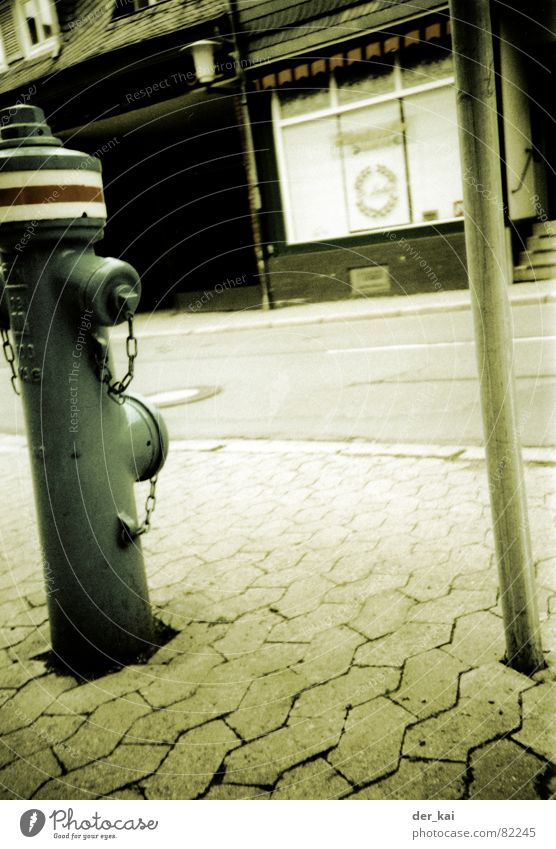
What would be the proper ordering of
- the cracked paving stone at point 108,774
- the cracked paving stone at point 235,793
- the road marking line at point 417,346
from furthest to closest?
the road marking line at point 417,346, the cracked paving stone at point 108,774, the cracked paving stone at point 235,793

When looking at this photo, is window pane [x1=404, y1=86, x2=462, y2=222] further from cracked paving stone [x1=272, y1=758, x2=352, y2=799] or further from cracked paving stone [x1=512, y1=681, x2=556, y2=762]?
cracked paving stone [x1=272, y1=758, x2=352, y2=799]

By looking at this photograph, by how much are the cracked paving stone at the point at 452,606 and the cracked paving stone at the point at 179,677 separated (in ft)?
2.52

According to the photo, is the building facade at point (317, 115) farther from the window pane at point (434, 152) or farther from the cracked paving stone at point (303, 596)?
the cracked paving stone at point (303, 596)

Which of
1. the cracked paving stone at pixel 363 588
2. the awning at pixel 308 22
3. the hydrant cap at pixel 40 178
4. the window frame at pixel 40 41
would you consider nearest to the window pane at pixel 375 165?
the awning at pixel 308 22

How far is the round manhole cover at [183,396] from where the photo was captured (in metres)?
7.20

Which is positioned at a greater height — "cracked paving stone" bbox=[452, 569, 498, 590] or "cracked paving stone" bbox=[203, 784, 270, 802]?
"cracked paving stone" bbox=[452, 569, 498, 590]

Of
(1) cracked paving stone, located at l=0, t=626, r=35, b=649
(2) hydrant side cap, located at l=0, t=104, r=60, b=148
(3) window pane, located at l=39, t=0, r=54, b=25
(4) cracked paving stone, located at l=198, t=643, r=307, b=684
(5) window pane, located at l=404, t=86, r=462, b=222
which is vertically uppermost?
(3) window pane, located at l=39, t=0, r=54, b=25

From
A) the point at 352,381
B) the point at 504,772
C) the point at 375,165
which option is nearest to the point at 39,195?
the point at 504,772

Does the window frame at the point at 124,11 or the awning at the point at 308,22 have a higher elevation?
the window frame at the point at 124,11

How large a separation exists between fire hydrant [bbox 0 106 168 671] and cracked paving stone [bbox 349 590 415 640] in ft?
2.66

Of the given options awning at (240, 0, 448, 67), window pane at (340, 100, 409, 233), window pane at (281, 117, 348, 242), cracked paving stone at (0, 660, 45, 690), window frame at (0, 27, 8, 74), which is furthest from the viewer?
window frame at (0, 27, 8, 74)

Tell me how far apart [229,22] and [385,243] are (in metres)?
4.73

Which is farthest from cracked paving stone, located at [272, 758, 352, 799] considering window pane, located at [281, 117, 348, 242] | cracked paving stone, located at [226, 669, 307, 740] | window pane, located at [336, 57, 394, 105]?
window pane, located at [281, 117, 348, 242]

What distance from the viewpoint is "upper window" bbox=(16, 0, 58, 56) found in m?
15.4
